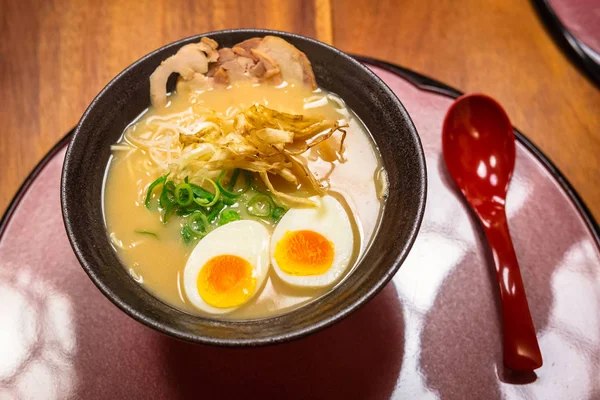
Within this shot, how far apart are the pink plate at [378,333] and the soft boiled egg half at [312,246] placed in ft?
0.54

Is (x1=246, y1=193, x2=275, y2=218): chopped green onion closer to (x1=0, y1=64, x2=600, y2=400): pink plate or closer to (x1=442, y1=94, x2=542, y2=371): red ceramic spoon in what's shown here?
(x1=0, y1=64, x2=600, y2=400): pink plate

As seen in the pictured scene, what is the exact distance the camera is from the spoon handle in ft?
3.83

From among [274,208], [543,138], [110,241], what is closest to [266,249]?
[274,208]

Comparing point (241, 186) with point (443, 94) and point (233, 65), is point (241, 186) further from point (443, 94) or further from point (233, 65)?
point (443, 94)

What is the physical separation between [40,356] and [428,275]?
991mm

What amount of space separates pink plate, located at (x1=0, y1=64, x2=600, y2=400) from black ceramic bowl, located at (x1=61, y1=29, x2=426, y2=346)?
197 millimetres

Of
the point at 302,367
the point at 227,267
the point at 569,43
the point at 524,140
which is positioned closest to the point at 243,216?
the point at 227,267

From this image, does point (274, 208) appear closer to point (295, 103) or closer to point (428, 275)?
point (295, 103)

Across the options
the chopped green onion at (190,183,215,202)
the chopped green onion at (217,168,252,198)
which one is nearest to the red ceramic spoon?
the chopped green onion at (217,168,252,198)

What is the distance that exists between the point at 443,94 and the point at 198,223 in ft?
2.78

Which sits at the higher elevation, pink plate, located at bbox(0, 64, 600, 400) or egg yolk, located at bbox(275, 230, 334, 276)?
egg yolk, located at bbox(275, 230, 334, 276)

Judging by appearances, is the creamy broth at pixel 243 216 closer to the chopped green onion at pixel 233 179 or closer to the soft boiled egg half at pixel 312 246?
the soft boiled egg half at pixel 312 246

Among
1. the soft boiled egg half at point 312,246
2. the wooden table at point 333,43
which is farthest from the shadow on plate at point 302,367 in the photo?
the wooden table at point 333,43

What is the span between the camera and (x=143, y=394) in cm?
119
